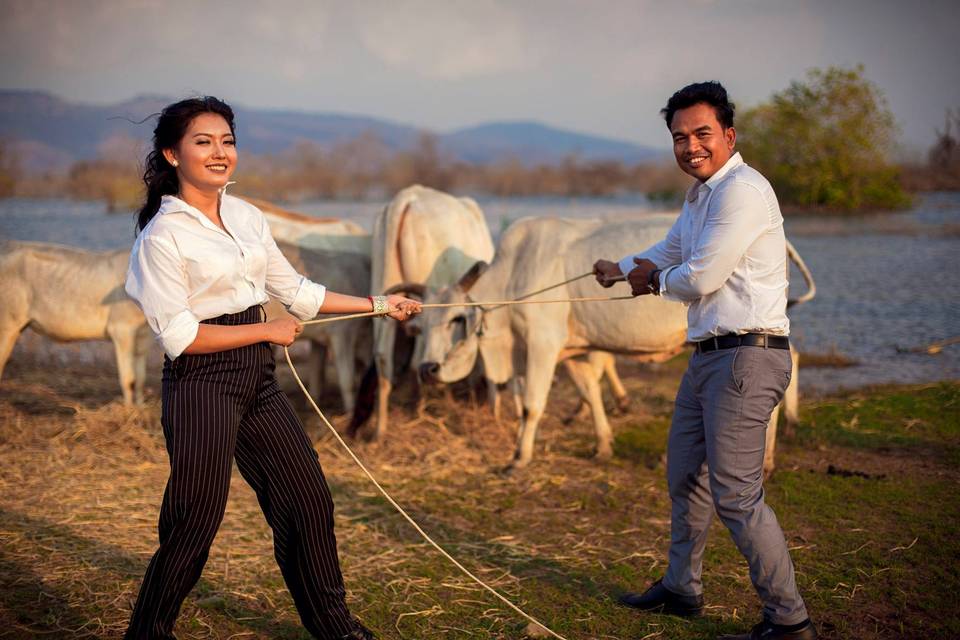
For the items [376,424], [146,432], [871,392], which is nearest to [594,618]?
[376,424]

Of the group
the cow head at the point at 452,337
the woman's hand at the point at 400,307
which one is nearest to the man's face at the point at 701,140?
the woman's hand at the point at 400,307

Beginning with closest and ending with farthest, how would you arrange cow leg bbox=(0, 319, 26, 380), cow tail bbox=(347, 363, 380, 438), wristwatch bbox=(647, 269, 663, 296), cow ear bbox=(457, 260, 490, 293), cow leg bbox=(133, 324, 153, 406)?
wristwatch bbox=(647, 269, 663, 296) → cow ear bbox=(457, 260, 490, 293) → cow leg bbox=(0, 319, 26, 380) → cow tail bbox=(347, 363, 380, 438) → cow leg bbox=(133, 324, 153, 406)

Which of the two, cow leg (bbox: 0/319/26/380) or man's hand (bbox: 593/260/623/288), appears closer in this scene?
man's hand (bbox: 593/260/623/288)

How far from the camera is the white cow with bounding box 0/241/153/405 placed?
8320 mm

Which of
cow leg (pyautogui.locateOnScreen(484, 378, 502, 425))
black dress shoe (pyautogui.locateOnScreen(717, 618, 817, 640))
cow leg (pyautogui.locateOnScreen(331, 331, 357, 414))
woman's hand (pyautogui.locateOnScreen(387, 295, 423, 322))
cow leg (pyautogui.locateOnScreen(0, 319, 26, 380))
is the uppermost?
woman's hand (pyautogui.locateOnScreen(387, 295, 423, 322))

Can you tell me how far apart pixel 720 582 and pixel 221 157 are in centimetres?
349

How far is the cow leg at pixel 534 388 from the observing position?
283 inches

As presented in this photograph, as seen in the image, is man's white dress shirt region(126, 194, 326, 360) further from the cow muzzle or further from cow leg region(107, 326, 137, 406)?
cow leg region(107, 326, 137, 406)

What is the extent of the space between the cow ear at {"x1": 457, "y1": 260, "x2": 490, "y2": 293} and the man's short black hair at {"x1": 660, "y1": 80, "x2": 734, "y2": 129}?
366 cm

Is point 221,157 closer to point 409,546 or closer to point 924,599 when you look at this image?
point 409,546

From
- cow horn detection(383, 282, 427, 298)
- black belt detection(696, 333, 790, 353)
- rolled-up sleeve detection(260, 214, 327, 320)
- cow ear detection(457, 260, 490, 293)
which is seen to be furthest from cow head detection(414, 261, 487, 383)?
black belt detection(696, 333, 790, 353)

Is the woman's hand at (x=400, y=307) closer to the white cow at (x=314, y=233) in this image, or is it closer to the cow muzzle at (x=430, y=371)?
the cow muzzle at (x=430, y=371)

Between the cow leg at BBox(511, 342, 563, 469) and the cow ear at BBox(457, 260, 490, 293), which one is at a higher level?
the cow ear at BBox(457, 260, 490, 293)

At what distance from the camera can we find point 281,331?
3.58 metres
